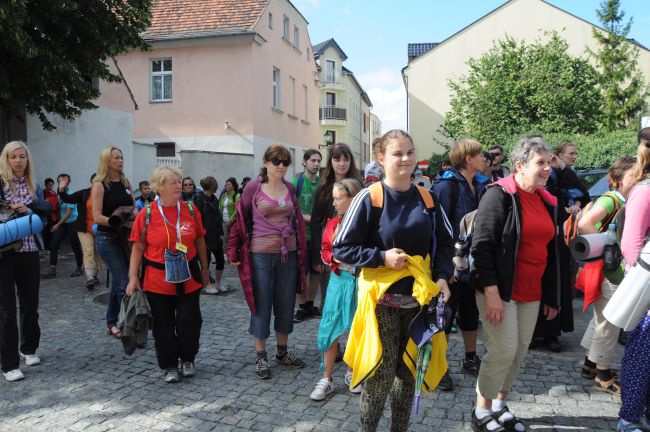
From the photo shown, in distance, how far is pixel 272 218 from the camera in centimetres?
449

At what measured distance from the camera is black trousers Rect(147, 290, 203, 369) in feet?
14.2

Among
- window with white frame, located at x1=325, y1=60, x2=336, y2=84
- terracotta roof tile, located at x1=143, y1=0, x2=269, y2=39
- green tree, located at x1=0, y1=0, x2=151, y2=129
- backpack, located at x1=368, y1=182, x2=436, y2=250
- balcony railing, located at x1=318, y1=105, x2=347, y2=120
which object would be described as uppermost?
window with white frame, located at x1=325, y1=60, x2=336, y2=84

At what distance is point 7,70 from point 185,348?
777 cm

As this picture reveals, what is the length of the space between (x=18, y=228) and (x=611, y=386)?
4738mm

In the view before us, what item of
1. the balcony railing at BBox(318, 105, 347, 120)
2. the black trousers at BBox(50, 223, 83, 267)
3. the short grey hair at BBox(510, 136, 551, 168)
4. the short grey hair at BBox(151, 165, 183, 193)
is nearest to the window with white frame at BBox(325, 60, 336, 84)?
the balcony railing at BBox(318, 105, 347, 120)

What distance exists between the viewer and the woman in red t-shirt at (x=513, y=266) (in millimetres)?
3150

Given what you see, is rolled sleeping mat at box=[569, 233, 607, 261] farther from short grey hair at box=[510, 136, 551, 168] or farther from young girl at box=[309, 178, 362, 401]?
young girl at box=[309, 178, 362, 401]

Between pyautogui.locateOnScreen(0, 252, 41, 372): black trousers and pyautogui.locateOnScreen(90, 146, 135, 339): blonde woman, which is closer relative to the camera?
pyautogui.locateOnScreen(0, 252, 41, 372): black trousers

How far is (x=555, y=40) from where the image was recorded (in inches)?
971

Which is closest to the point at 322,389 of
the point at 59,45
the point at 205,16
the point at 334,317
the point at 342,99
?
the point at 334,317

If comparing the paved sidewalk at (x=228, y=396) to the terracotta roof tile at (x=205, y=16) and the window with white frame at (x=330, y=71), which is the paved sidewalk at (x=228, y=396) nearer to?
the terracotta roof tile at (x=205, y=16)

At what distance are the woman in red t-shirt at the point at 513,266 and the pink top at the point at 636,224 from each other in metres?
0.40

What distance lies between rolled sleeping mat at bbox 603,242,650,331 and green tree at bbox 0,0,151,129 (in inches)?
352

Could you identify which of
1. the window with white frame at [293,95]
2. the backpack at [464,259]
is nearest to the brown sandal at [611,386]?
the backpack at [464,259]
